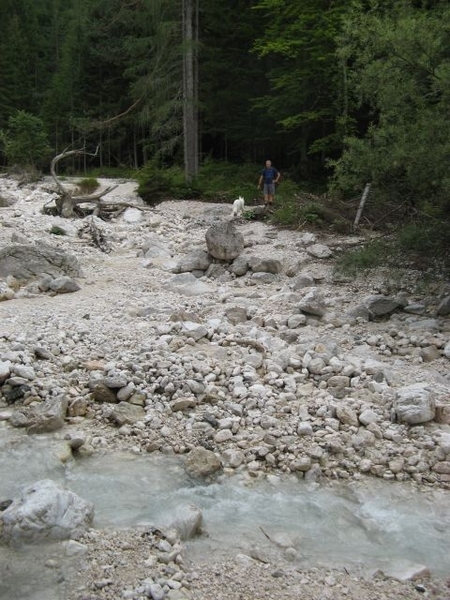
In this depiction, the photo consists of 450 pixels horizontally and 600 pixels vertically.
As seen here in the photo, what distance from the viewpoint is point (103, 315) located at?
10164 mm

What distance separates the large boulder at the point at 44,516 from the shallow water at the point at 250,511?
5.6 inches

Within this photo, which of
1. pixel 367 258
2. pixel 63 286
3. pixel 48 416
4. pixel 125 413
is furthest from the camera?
pixel 63 286

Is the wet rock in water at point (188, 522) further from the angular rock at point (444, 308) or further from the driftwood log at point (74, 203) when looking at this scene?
the driftwood log at point (74, 203)

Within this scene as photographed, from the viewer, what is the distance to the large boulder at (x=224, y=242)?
44.5 ft

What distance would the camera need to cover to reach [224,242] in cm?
1359

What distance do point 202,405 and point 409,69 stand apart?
619 centimetres

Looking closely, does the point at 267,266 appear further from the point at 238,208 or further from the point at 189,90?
the point at 189,90

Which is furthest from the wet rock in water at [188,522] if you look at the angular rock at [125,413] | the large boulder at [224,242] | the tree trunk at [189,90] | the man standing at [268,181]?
the tree trunk at [189,90]

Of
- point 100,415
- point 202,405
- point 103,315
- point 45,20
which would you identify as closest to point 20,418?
point 100,415

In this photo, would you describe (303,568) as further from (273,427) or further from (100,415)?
(100,415)

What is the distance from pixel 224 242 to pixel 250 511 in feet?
28.9

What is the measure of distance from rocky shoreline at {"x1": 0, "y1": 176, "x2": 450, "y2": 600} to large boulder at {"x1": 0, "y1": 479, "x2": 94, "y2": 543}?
0.27m

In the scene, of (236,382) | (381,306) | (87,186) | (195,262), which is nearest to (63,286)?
(195,262)

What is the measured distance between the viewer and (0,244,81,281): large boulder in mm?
12008
